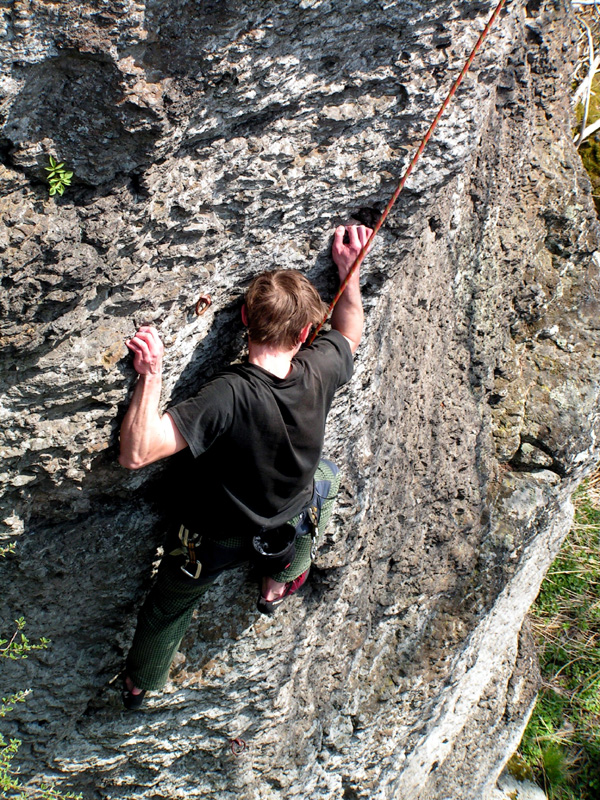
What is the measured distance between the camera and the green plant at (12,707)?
340 centimetres

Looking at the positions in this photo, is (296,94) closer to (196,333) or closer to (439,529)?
(196,333)

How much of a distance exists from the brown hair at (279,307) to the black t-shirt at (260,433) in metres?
0.16

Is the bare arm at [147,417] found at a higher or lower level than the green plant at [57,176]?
lower

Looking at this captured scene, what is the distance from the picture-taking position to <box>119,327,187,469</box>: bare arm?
115 inches

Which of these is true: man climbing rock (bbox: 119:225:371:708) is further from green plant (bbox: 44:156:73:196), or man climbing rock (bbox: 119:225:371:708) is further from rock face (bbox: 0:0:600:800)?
green plant (bbox: 44:156:73:196)

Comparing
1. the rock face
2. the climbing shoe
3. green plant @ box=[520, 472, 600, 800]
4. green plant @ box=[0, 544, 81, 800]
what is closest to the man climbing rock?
the rock face

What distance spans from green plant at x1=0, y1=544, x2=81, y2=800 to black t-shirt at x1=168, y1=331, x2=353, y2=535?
1002 millimetres

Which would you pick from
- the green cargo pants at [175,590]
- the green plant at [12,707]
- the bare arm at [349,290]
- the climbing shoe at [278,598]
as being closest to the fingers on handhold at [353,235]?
the bare arm at [349,290]

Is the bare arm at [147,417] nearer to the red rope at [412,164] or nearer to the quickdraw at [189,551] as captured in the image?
the quickdraw at [189,551]

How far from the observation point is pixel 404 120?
10.5ft

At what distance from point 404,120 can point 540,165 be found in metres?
2.29

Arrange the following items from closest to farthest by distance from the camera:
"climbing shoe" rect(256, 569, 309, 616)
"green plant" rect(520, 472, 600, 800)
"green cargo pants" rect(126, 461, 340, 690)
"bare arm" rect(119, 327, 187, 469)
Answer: "bare arm" rect(119, 327, 187, 469)
"green cargo pants" rect(126, 461, 340, 690)
"climbing shoe" rect(256, 569, 309, 616)
"green plant" rect(520, 472, 600, 800)

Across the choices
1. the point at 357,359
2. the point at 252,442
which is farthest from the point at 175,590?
the point at 357,359

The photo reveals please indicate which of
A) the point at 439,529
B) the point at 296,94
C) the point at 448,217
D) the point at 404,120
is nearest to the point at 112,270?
the point at 296,94
